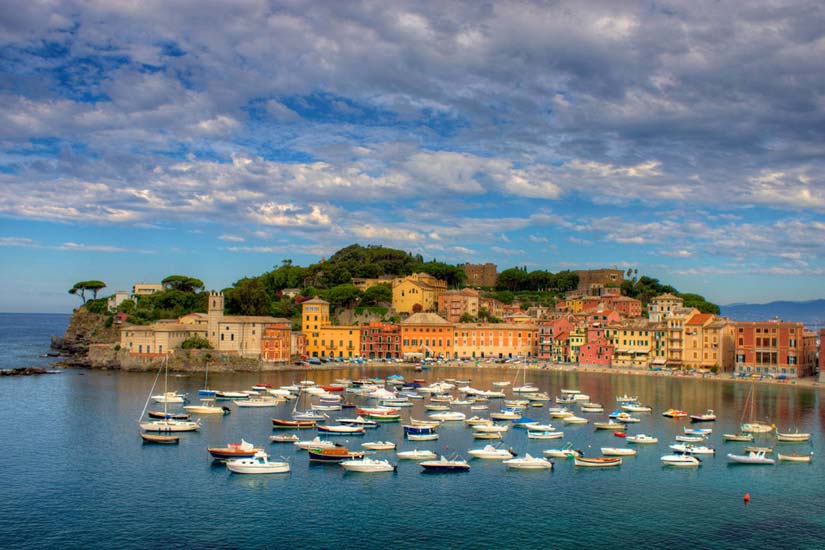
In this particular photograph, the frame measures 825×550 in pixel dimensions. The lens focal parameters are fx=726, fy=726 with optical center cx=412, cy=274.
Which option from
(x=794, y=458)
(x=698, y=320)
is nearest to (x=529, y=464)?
(x=794, y=458)

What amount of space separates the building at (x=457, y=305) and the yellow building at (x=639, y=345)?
2693cm

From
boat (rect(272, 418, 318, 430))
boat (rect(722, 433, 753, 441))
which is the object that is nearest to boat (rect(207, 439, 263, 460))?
boat (rect(272, 418, 318, 430))

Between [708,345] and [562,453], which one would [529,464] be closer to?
[562,453]

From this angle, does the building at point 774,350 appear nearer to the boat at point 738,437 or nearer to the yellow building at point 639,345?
the yellow building at point 639,345

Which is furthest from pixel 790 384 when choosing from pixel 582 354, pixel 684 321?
pixel 582 354

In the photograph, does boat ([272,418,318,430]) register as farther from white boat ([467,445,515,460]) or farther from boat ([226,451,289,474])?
white boat ([467,445,515,460])

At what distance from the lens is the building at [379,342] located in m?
95.5

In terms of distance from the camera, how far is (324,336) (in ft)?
313

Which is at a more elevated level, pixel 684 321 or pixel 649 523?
pixel 684 321

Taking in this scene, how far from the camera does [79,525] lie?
28297 millimetres

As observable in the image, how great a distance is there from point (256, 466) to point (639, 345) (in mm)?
63355

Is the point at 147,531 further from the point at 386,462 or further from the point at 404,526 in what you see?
the point at 386,462

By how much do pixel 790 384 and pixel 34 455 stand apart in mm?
68490

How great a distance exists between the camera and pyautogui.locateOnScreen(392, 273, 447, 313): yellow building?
112500 mm
